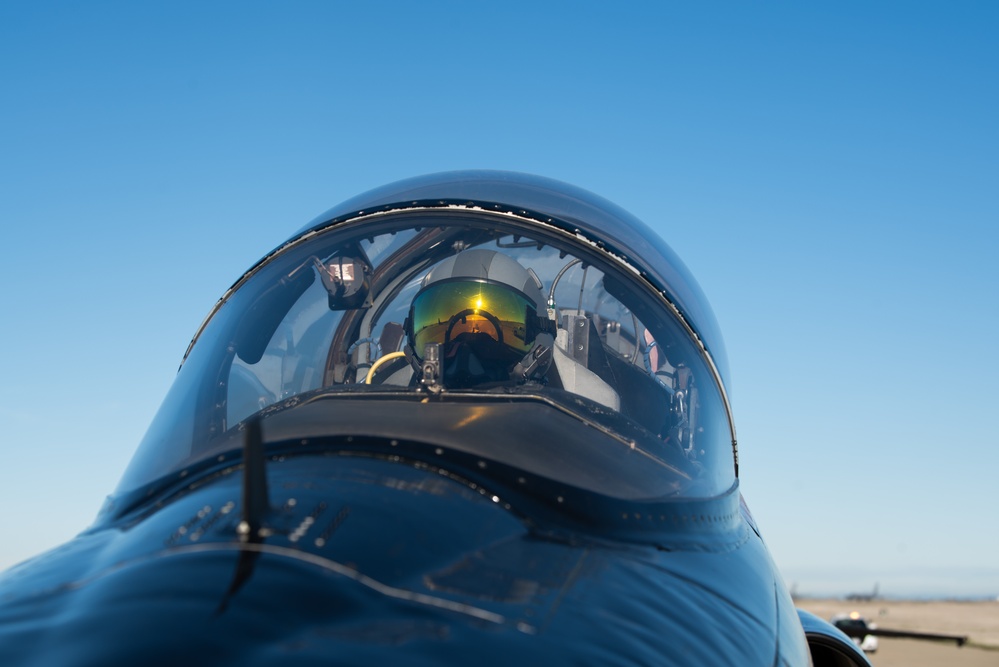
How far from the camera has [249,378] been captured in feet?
15.3

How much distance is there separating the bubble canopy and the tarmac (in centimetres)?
1088

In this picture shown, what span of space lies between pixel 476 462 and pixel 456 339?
1031mm

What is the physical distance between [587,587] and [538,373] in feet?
5.59

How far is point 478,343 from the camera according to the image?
4484 millimetres

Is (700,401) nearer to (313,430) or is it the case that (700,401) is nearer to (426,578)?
(313,430)

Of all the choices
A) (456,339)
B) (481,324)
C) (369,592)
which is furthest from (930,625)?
(369,592)

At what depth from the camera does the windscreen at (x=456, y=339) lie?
14.3 feet

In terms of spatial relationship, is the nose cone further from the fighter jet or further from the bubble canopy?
the bubble canopy

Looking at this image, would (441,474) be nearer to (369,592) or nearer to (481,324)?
(369,592)

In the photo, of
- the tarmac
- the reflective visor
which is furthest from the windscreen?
the tarmac

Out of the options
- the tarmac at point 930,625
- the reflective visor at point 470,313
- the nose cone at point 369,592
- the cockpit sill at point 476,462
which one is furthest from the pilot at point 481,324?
the tarmac at point 930,625

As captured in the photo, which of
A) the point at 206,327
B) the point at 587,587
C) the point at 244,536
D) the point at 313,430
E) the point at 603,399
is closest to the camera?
the point at 244,536

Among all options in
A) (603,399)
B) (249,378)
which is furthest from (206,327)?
(603,399)

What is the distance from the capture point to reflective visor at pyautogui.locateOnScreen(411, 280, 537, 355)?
14.8 ft
